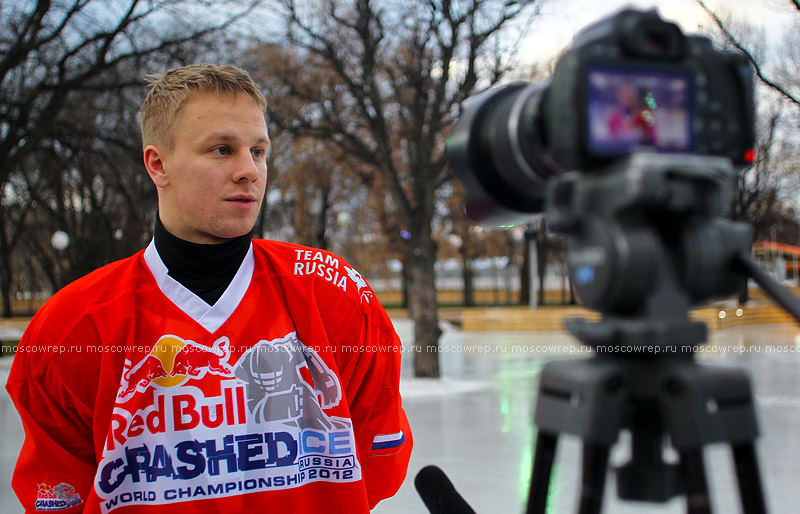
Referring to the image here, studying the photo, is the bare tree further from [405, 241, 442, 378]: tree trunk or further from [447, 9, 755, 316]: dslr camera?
[447, 9, 755, 316]: dslr camera

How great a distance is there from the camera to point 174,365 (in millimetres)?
1594

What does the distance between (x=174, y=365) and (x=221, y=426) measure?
17 centimetres

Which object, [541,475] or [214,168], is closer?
[541,475]

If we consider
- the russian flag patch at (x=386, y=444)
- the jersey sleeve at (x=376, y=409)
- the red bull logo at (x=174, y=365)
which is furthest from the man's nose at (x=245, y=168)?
the russian flag patch at (x=386, y=444)

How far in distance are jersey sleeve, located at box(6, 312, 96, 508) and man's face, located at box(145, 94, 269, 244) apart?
1.28 ft

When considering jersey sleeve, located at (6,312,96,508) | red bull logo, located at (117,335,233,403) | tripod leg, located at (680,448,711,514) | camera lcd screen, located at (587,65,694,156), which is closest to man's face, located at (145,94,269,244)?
red bull logo, located at (117,335,233,403)

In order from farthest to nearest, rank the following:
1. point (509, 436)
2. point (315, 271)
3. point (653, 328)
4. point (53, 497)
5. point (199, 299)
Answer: point (509, 436)
point (315, 271)
point (199, 299)
point (53, 497)
point (653, 328)

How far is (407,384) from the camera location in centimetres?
990

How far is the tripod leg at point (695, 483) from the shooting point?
2.73ft

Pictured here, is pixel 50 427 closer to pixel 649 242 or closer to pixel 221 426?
pixel 221 426

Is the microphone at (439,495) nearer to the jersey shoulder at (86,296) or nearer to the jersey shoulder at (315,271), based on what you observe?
the jersey shoulder at (315,271)

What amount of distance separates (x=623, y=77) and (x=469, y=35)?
9.34m

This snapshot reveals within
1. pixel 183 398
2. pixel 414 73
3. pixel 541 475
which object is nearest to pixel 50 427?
pixel 183 398

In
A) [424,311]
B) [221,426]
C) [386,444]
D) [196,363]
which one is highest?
[196,363]
